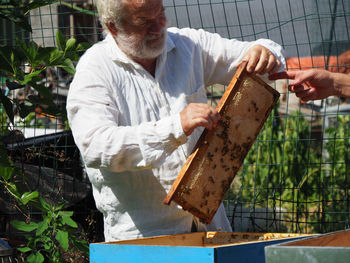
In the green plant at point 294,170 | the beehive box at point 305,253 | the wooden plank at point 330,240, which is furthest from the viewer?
the green plant at point 294,170

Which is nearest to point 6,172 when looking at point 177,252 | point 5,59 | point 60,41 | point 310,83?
point 5,59

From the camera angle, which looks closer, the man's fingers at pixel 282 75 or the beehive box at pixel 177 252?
the beehive box at pixel 177 252

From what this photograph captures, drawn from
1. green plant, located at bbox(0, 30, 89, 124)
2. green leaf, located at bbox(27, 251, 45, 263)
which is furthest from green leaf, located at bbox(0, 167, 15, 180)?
green leaf, located at bbox(27, 251, 45, 263)

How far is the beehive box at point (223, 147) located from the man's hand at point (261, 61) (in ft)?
0.12

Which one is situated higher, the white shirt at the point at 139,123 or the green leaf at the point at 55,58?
the green leaf at the point at 55,58

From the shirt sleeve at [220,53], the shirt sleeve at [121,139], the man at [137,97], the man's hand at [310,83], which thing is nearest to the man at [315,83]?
the man's hand at [310,83]

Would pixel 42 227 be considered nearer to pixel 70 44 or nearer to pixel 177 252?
Answer: pixel 70 44

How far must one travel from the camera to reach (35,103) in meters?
3.00

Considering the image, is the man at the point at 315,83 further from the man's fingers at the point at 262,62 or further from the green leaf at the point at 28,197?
the green leaf at the point at 28,197

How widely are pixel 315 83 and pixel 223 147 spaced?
633mm

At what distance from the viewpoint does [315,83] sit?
250 centimetres

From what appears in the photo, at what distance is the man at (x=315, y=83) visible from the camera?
7.98 ft

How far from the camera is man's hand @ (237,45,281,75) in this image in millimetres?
2248

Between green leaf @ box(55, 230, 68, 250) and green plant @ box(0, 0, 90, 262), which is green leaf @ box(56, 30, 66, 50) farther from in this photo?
green leaf @ box(55, 230, 68, 250)
